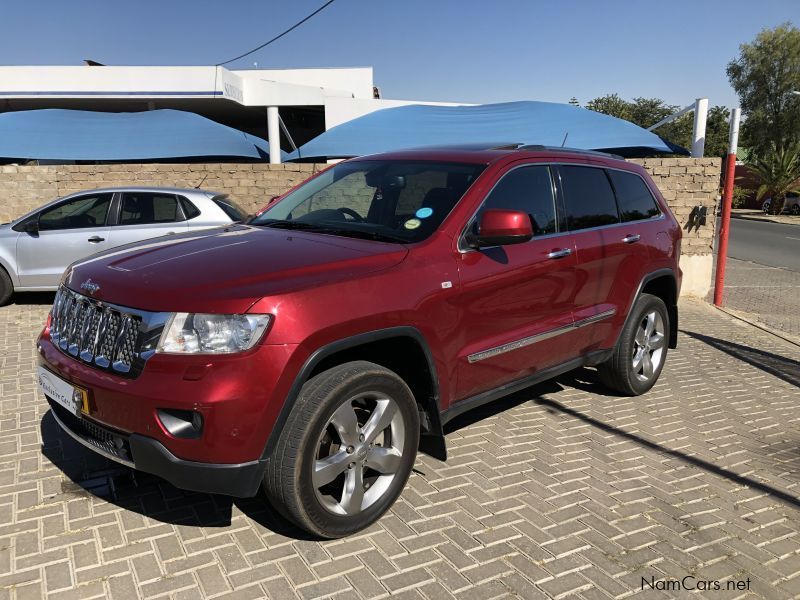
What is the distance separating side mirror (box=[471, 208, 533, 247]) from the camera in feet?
11.3

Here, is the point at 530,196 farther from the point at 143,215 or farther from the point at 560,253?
the point at 143,215

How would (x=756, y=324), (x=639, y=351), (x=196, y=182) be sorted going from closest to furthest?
(x=639, y=351)
(x=756, y=324)
(x=196, y=182)

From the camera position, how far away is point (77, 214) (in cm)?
841

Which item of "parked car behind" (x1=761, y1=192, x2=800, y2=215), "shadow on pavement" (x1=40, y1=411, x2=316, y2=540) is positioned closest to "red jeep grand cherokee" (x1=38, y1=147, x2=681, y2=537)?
"shadow on pavement" (x1=40, y1=411, x2=316, y2=540)

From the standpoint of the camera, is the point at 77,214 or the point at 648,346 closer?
the point at 648,346

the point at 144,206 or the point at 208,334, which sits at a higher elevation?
the point at 144,206

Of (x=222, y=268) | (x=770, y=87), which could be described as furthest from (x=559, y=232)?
(x=770, y=87)

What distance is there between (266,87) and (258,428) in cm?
1948

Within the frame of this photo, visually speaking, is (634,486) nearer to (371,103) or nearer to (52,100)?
(371,103)

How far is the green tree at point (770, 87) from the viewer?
4025 cm

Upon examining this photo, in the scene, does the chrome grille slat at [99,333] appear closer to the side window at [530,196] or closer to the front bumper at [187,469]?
the front bumper at [187,469]

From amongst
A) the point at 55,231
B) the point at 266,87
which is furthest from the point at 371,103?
the point at 55,231

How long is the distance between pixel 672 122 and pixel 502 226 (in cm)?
6098

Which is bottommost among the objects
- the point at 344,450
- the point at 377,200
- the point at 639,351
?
the point at 639,351
